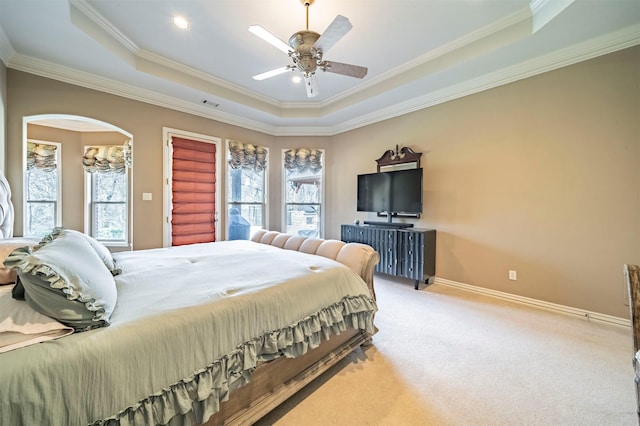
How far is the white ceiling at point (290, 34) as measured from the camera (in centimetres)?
235

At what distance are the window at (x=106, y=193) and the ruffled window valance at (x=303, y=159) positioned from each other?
3.15 metres

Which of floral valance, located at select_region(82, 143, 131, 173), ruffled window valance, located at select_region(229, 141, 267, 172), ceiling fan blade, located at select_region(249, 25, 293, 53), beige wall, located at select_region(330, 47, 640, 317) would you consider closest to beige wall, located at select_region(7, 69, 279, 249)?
ruffled window valance, located at select_region(229, 141, 267, 172)

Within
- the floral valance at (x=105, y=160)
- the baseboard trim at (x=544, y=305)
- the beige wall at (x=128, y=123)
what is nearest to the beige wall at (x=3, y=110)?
the beige wall at (x=128, y=123)

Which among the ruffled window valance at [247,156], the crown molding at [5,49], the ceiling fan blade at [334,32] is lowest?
the ruffled window valance at [247,156]

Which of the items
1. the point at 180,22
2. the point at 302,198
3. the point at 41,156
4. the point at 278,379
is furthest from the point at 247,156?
the point at 278,379

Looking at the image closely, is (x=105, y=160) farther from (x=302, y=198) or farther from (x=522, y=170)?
(x=522, y=170)

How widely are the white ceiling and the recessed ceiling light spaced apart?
8cm

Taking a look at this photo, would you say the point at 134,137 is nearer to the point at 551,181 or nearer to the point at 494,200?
the point at 494,200

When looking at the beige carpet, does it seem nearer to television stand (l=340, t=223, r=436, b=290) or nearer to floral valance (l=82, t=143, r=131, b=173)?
television stand (l=340, t=223, r=436, b=290)

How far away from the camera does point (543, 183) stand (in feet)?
9.54

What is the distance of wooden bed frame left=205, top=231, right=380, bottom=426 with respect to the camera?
1.24 m

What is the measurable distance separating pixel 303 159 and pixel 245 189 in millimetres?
1391

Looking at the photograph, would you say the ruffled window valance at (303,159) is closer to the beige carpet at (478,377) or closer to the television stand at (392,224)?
the television stand at (392,224)

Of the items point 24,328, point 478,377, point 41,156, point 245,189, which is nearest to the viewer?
point 24,328
